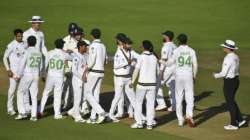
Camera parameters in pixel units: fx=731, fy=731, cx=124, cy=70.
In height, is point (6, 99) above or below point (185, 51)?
below

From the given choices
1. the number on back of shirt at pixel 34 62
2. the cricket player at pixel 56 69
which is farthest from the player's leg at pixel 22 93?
the cricket player at pixel 56 69

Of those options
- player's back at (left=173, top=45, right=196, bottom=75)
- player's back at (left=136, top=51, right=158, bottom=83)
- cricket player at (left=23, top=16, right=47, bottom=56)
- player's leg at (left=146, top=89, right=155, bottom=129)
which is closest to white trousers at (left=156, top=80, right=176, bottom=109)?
player's back at (left=173, top=45, right=196, bottom=75)

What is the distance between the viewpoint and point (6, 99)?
895 inches

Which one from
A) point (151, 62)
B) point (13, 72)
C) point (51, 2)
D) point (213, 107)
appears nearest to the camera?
point (151, 62)

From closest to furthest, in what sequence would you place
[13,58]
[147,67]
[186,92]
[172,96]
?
[147,67], [186,92], [13,58], [172,96]

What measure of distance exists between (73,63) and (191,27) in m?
19.0

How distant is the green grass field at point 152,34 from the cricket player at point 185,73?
0.47m

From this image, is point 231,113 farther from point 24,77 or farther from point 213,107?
point 24,77

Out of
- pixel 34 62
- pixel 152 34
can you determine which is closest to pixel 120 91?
pixel 34 62

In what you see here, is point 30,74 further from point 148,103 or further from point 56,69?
point 148,103

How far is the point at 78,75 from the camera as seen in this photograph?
20.1 meters

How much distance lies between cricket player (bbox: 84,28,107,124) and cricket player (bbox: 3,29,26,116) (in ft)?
7.09

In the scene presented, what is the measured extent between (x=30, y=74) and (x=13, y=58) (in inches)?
47.4

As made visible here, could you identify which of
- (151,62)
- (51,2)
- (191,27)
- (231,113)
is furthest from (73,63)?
(51,2)
